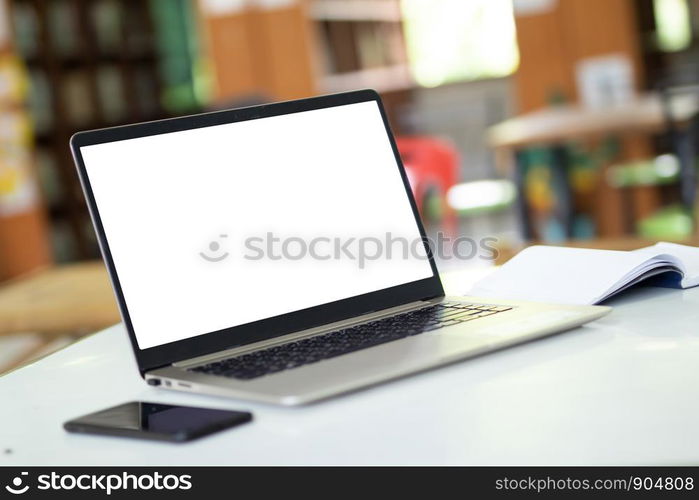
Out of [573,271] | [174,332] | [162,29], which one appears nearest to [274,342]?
[174,332]

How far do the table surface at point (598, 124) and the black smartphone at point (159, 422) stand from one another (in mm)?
3543

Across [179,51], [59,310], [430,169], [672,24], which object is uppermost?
[179,51]

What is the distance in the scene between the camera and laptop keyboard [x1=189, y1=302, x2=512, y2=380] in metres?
0.80

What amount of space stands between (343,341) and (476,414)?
226mm

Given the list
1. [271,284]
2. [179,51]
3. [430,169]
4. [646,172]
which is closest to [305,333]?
[271,284]

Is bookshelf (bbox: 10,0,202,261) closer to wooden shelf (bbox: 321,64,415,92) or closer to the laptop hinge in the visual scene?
wooden shelf (bbox: 321,64,415,92)

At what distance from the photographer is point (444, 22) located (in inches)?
254

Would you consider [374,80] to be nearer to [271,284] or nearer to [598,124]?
[598,124]

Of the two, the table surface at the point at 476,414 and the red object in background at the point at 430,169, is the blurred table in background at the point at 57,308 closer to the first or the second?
the table surface at the point at 476,414

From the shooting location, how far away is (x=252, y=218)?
3.22ft

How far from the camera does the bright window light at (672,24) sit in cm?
557

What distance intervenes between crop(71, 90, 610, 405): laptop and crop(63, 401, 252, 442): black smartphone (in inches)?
1.6

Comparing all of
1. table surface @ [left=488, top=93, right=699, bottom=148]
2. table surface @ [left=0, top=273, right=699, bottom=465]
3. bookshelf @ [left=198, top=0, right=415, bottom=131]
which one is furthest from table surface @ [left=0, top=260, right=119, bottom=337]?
bookshelf @ [left=198, top=0, right=415, bottom=131]
